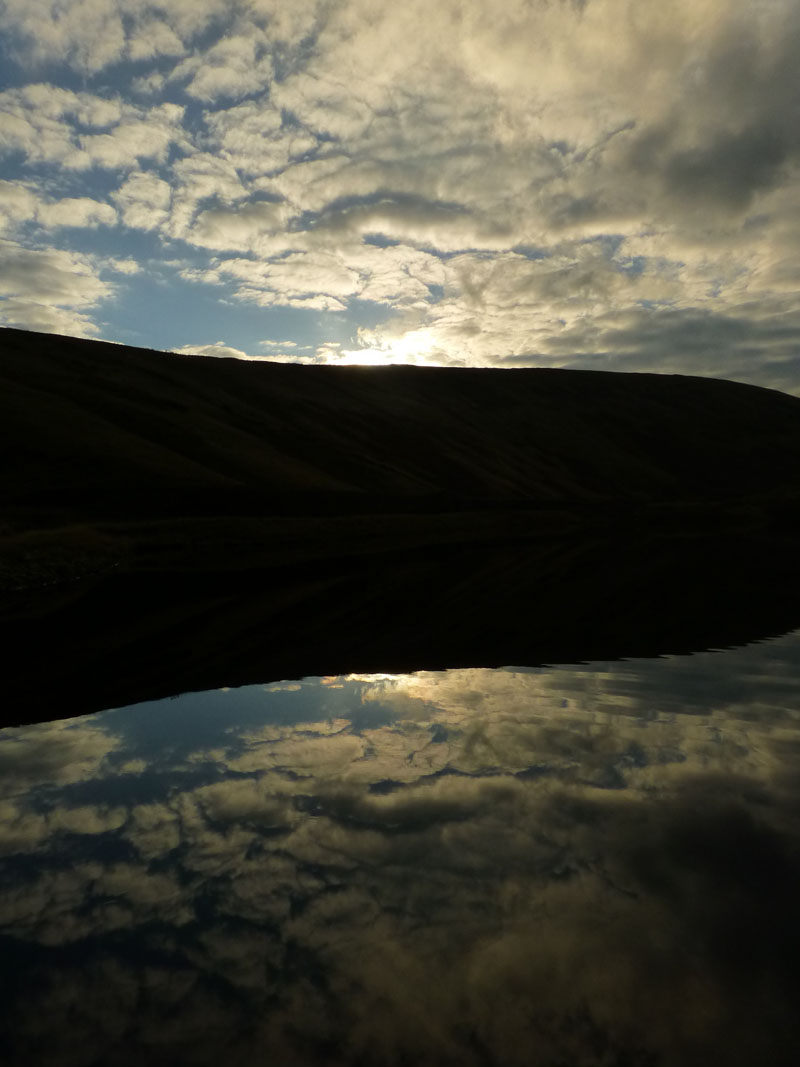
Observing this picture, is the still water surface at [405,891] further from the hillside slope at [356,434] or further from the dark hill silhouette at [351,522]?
the hillside slope at [356,434]

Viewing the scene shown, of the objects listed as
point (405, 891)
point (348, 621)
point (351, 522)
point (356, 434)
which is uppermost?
point (356, 434)

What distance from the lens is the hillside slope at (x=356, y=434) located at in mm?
73938

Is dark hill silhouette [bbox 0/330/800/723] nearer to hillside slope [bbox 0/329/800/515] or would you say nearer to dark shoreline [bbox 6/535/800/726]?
dark shoreline [bbox 6/535/800/726]

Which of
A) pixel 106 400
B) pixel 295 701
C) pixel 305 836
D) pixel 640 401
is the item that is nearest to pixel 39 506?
pixel 106 400

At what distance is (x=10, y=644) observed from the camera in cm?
2483

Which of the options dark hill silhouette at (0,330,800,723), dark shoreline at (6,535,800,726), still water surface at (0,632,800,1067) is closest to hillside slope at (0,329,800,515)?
dark hill silhouette at (0,330,800,723)

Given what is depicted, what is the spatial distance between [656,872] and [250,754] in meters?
7.62

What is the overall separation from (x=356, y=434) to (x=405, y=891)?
366 feet

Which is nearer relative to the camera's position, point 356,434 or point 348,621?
point 348,621

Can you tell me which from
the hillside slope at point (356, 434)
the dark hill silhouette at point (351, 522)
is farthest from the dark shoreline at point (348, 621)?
the hillside slope at point (356, 434)

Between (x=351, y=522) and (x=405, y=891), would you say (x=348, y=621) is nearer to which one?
(x=405, y=891)

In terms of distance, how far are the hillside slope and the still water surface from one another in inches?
2173

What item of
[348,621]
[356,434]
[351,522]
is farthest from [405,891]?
[356,434]

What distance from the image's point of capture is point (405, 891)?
889 centimetres
